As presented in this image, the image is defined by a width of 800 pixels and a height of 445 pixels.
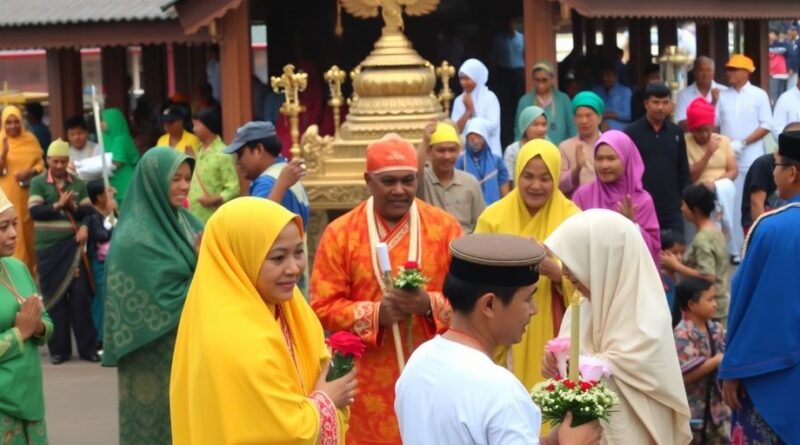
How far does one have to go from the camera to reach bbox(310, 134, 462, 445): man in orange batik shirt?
700cm

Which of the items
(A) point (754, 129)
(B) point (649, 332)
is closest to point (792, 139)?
(B) point (649, 332)

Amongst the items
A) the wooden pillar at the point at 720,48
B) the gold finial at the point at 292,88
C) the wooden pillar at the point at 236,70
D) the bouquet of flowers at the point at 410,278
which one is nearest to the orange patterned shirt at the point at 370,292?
the bouquet of flowers at the point at 410,278

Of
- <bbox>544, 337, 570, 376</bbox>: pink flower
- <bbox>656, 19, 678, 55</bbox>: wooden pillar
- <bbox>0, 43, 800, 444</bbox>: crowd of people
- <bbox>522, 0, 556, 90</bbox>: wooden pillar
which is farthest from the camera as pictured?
<bbox>656, 19, 678, 55</bbox>: wooden pillar

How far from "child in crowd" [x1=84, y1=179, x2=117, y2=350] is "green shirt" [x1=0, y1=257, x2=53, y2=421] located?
5.16 m

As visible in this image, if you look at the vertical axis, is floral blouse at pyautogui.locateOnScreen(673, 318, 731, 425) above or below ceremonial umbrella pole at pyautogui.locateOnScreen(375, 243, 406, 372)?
below

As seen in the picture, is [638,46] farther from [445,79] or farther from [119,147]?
[445,79]

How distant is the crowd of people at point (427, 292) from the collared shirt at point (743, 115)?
2570mm

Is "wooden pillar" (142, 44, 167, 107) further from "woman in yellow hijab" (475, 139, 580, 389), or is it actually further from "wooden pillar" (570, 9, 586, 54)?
"woman in yellow hijab" (475, 139, 580, 389)

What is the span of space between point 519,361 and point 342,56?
10.7 m

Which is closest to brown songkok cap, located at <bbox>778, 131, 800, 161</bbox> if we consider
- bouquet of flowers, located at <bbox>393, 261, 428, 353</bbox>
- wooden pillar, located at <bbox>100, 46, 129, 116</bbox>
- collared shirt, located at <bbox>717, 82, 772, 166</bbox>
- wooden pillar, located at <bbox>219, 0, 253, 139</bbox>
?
bouquet of flowers, located at <bbox>393, 261, 428, 353</bbox>

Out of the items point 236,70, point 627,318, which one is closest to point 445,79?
point 236,70

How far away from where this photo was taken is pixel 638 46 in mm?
19406

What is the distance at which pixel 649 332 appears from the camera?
5969 millimetres

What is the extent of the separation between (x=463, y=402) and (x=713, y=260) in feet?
19.6
